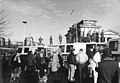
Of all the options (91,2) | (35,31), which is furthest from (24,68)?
(91,2)

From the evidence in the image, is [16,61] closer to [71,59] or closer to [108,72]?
[71,59]

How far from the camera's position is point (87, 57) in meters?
4.92

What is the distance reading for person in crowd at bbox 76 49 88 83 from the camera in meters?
4.87

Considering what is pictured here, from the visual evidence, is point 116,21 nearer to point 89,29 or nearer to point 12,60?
point 89,29

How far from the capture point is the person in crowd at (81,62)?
16.0 ft

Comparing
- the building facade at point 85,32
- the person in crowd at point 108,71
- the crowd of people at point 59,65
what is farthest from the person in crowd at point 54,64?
the person in crowd at point 108,71

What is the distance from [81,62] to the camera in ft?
16.2

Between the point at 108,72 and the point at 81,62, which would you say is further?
the point at 81,62

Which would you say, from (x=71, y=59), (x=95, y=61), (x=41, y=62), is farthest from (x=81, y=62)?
(x=41, y=62)

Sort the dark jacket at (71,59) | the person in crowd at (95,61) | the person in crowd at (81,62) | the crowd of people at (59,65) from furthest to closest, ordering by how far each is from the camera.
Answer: the dark jacket at (71,59), the person in crowd at (81,62), the crowd of people at (59,65), the person in crowd at (95,61)

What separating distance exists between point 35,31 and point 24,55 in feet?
4.22

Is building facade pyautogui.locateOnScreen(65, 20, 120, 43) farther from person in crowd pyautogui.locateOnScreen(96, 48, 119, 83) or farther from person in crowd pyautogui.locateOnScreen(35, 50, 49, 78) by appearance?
person in crowd pyautogui.locateOnScreen(96, 48, 119, 83)

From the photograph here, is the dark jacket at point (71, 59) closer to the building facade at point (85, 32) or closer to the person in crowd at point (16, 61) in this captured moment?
the building facade at point (85, 32)

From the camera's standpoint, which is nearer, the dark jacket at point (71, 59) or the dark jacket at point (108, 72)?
the dark jacket at point (108, 72)
